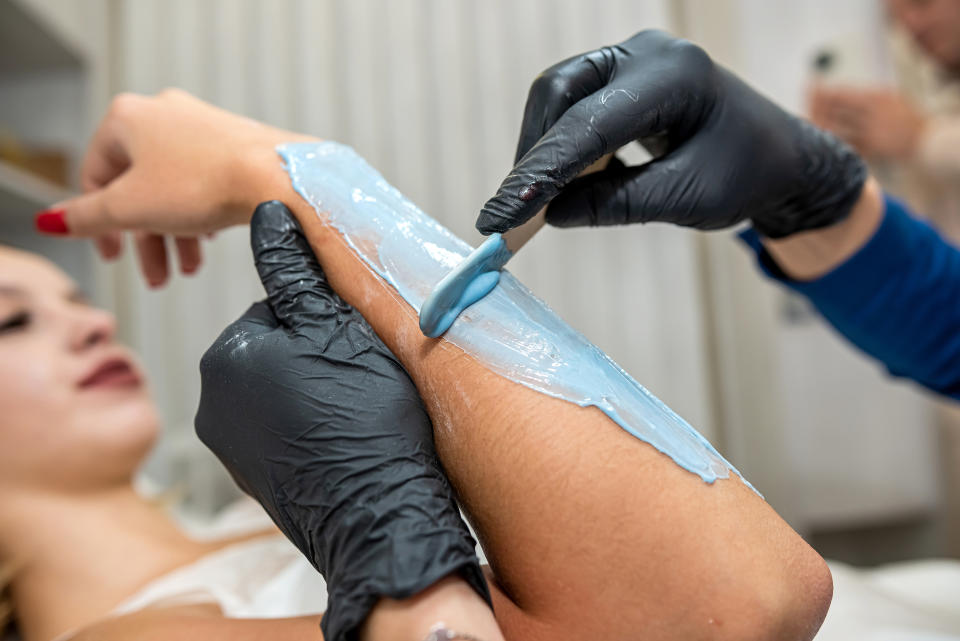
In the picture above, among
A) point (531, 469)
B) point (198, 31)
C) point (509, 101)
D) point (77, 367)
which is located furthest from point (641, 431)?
point (198, 31)

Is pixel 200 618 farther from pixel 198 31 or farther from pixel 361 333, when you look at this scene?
pixel 198 31

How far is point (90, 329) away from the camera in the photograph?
3.40 feet

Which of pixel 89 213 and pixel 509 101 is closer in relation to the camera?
pixel 89 213

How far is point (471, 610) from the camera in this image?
1.44 feet

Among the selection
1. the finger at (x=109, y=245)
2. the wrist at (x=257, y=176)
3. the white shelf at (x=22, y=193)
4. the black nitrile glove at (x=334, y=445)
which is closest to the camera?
the black nitrile glove at (x=334, y=445)

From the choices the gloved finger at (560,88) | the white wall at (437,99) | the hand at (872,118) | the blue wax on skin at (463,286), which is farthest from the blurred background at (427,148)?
the blue wax on skin at (463,286)

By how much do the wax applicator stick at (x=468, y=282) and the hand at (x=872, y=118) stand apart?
5.23 ft

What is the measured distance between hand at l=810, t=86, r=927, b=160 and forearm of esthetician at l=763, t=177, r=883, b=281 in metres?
0.83

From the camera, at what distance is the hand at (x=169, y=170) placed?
728 mm

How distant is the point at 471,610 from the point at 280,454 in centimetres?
20

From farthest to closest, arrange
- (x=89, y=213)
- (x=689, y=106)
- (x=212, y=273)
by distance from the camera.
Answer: (x=212, y=273) < (x=89, y=213) < (x=689, y=106)

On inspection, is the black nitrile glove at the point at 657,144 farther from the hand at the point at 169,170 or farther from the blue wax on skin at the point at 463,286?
the hand at the point at 169,170

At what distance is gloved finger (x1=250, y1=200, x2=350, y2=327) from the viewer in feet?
1.94

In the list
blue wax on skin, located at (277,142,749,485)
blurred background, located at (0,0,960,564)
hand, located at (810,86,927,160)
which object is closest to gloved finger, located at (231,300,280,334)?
blue wax on skin, located at (277,142,749,485)
